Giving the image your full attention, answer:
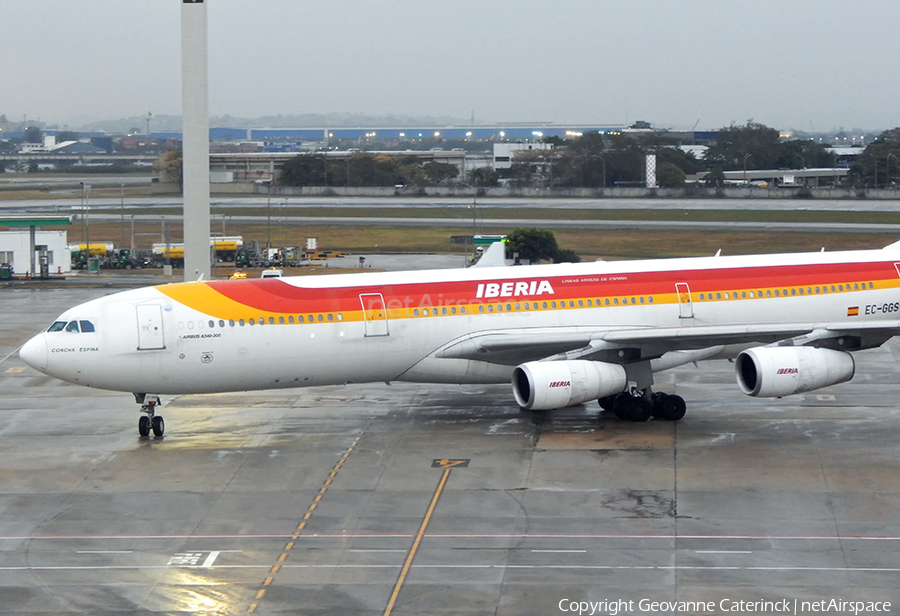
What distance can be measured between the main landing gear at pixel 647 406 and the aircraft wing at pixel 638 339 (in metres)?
1.26

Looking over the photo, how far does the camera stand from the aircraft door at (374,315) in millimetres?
32219

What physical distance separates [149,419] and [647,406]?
1382 cm

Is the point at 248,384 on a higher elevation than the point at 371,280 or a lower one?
lower

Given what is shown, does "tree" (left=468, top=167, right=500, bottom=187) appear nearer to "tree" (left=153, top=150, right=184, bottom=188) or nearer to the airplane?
"tree" (left=153, top=150, right=184, bottom=188)

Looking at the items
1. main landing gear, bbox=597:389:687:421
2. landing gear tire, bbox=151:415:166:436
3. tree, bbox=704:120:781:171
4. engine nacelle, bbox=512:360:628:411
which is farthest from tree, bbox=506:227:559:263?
tree, bbox=704:120:781:171

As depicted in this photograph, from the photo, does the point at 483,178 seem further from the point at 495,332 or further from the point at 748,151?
the point at 495,332

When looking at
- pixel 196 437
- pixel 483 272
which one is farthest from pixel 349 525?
pixel 483 272

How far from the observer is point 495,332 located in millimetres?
33125

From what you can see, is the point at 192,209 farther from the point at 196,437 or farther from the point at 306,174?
the point at 306,174

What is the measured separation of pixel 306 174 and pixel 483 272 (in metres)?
128

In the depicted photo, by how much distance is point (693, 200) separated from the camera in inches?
5059

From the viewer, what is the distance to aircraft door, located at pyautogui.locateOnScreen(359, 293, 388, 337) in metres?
32.2

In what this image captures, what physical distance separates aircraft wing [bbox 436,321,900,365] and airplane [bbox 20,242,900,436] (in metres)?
0.05

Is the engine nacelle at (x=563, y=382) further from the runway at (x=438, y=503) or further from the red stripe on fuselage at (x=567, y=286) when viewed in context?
the red stripe on fuselage at (x=567, y=286)
